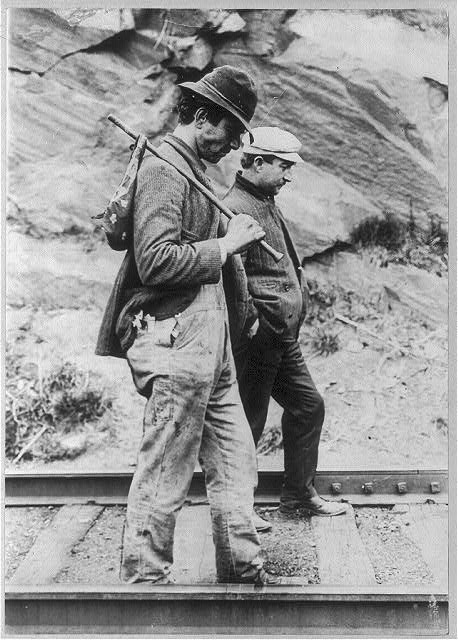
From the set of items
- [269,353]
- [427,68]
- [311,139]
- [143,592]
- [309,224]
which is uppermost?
[427,68]

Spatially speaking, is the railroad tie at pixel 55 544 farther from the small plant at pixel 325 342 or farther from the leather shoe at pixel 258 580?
the small plant at pixel 325 342

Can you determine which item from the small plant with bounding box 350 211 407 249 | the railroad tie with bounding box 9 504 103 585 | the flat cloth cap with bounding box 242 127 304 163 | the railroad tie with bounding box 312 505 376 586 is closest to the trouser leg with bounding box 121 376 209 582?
the railroad tie with bounding box 9 504 103 585

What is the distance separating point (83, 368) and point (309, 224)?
69.6 inches

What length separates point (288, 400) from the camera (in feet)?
21.0

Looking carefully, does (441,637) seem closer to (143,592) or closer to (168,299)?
(143,592)

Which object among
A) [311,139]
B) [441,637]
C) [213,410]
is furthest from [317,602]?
[311,139]

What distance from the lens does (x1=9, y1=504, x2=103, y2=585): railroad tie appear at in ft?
19.6

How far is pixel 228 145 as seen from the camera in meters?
5.86

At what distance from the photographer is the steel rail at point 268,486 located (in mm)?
6523

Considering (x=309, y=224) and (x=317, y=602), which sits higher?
(x=309, y=224)

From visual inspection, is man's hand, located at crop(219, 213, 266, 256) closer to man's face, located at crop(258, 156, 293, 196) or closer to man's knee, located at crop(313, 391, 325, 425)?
man's face, located at crop(258, 156, 293, 196)

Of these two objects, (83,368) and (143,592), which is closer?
(143,592)

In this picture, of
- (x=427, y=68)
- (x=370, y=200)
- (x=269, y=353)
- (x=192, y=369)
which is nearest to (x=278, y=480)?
(x=269, y=353)

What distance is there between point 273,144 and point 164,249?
114 cm
